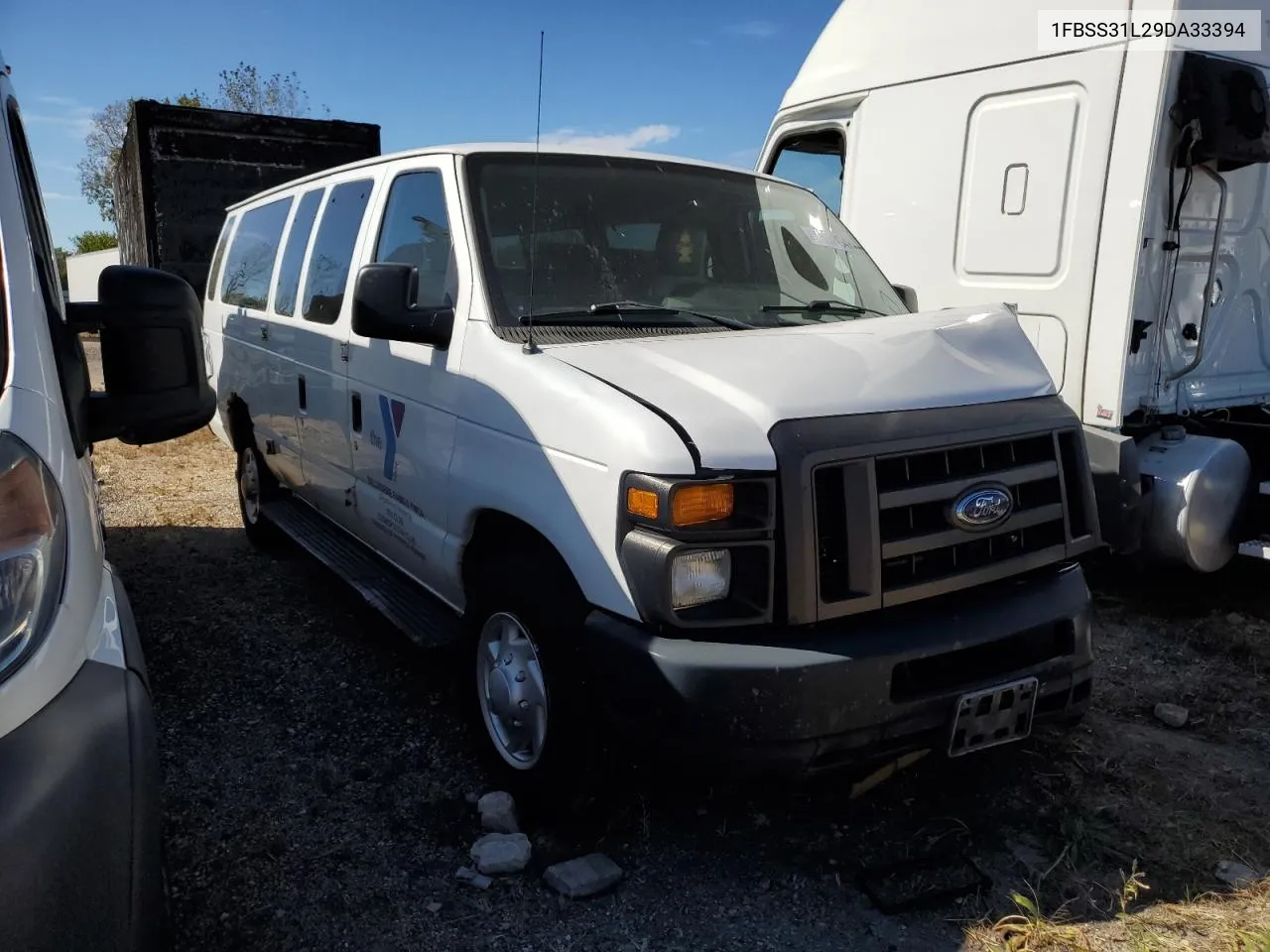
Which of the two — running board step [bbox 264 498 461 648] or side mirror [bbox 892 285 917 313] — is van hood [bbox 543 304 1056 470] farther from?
running board step [bbox 264 498 461 648]

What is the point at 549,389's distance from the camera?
2.88 metres

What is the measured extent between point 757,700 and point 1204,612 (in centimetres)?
391

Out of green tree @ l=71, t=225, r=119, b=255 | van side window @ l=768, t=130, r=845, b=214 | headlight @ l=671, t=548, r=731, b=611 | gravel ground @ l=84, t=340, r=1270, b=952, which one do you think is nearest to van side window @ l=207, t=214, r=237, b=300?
gravel ground @ l=84, t=340, r=1270, b=952

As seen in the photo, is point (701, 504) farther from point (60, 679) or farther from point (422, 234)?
point (422, 234)

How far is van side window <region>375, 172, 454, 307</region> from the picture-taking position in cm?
362

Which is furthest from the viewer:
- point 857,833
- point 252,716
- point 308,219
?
point 308,219

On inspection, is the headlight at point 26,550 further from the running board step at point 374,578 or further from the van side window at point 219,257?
the van side window at point 219,257

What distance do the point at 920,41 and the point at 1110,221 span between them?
1.68 metres

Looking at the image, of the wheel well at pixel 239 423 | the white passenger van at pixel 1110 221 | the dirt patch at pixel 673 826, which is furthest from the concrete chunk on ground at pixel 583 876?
the wheel well at pixel 239 423

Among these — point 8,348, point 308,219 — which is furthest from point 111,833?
point 308,219

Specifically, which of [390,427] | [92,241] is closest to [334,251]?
[390,427]

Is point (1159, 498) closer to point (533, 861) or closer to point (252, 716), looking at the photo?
point (533, 861)

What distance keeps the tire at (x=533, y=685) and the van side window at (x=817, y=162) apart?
13.7 ft

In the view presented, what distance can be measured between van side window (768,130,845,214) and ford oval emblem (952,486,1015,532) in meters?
3.94
